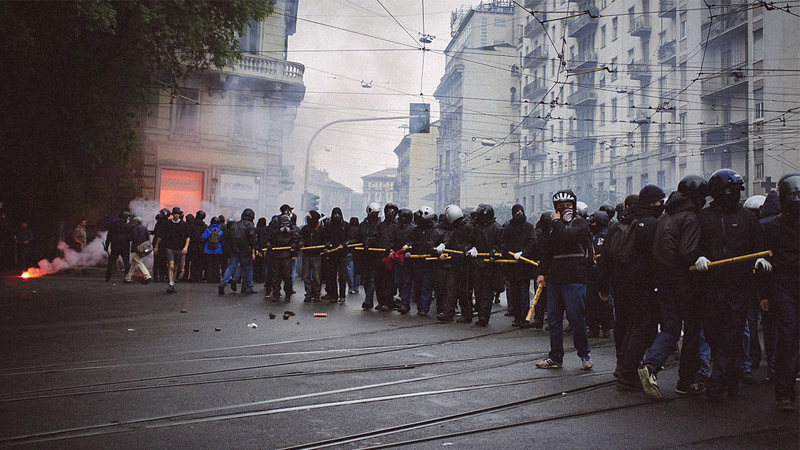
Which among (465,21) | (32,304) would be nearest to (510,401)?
(32,304)

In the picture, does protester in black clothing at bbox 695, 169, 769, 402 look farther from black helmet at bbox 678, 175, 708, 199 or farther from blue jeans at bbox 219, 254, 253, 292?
blue jeans at bbox 219, 254, 253, 292

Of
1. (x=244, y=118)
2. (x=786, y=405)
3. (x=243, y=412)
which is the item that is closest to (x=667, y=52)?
(x=244, y=118)

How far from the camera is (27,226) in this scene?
72.7 feet

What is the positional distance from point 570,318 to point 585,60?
42.0 m

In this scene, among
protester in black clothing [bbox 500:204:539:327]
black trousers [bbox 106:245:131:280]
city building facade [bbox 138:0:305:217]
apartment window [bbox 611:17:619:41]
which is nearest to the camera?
protester in black clothing [bbox 500:204:539:327]

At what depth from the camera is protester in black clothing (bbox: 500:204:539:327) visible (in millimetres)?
11148

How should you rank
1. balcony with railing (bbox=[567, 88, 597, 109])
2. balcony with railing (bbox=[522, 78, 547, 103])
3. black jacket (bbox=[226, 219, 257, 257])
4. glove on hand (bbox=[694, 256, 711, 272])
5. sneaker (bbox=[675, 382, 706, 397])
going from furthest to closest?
1. balcony with railing (bbox=[522, 78, 547, 103])
2. balcony with railing (bbox=[567, 88, 597, 109])
3. black jacket (bbox=[226, 219, 257, 257])
4. sneaker (bbox=[675, 382, 706, 397])
5. glove on hand (bbox=[694, 256, 711, 272])

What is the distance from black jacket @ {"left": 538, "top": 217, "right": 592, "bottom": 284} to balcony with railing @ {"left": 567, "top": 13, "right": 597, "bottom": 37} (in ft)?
128

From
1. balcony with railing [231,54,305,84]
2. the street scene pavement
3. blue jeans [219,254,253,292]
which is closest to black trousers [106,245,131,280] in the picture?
blue jeans [219,254,253,292]

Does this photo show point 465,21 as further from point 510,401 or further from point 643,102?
point 510,401

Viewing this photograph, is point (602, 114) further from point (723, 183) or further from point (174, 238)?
point (723, 183)

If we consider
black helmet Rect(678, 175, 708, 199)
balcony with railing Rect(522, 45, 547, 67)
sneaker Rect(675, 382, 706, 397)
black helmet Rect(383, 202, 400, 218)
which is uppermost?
balcony with railing Rect(522, 45, 547, 67)

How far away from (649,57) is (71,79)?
3078cm

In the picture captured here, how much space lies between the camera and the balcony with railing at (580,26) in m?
43.7
